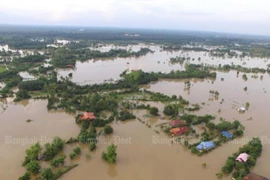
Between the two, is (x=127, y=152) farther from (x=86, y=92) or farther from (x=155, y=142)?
(x=86, y=92)

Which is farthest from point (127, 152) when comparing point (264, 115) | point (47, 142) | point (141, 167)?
point (264, 115)

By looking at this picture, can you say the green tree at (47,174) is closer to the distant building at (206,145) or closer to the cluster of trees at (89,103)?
the cluster of trees at (89,103)

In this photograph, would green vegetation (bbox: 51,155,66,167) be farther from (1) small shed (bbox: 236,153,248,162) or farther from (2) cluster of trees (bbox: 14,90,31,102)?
(2) cluster of trees (bbox: 14,90,31,102)

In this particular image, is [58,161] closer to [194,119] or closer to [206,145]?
[206,145]

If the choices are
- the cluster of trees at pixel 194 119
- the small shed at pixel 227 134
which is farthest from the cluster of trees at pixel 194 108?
the small shed at pixel 227 134

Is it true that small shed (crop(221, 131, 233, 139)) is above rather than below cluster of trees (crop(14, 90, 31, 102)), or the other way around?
below

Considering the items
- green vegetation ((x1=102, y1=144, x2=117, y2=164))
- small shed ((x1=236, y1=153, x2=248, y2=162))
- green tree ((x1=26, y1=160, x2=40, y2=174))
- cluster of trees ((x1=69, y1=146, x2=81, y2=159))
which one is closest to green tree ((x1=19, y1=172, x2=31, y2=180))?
green tree ((x1=26, y1=160, x2=40, y2=174))

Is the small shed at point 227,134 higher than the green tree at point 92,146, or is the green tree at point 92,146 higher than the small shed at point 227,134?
the small shed at point 227,134

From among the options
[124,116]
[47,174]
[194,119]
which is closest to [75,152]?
[47,174]
